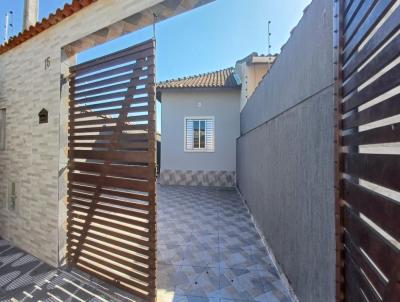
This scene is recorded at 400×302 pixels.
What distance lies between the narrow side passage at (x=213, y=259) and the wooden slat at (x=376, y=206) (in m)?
2.35

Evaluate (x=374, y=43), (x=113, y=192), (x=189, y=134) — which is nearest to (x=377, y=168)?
(x=374, y=43)

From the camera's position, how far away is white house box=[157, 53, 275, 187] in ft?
39.7

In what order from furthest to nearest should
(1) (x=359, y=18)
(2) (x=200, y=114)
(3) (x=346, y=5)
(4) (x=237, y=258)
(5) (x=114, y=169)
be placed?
1. (2) (x=200, y=114)
2. (4) (x=237, y=258)
3. (5) (x=114, y=169)
4. (3) (x=346, y=5)
5. (1) (x=359, y=18)

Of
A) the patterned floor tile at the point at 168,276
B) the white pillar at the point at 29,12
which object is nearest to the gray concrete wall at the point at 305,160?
the patterned floor tile at the point at 168,276

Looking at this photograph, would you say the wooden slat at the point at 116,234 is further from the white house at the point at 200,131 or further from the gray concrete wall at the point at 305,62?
the white house at the point at 200,131

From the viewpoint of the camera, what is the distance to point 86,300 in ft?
10.7

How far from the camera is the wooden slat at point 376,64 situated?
116 centimetres

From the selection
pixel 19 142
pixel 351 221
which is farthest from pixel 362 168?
pixel 19 142

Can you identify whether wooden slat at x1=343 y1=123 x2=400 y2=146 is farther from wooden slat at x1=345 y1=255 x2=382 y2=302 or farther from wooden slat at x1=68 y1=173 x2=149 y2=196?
wooden slat at x1=68 y1=173 x2=149 y2=196

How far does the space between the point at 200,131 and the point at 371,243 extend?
36.6ft

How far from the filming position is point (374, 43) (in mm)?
1357

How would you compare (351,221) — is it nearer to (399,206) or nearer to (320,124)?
(399,206)

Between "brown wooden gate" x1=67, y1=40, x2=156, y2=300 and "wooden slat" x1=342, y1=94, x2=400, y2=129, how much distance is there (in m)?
2.27

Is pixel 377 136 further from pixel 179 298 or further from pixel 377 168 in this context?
pixel 179 298
